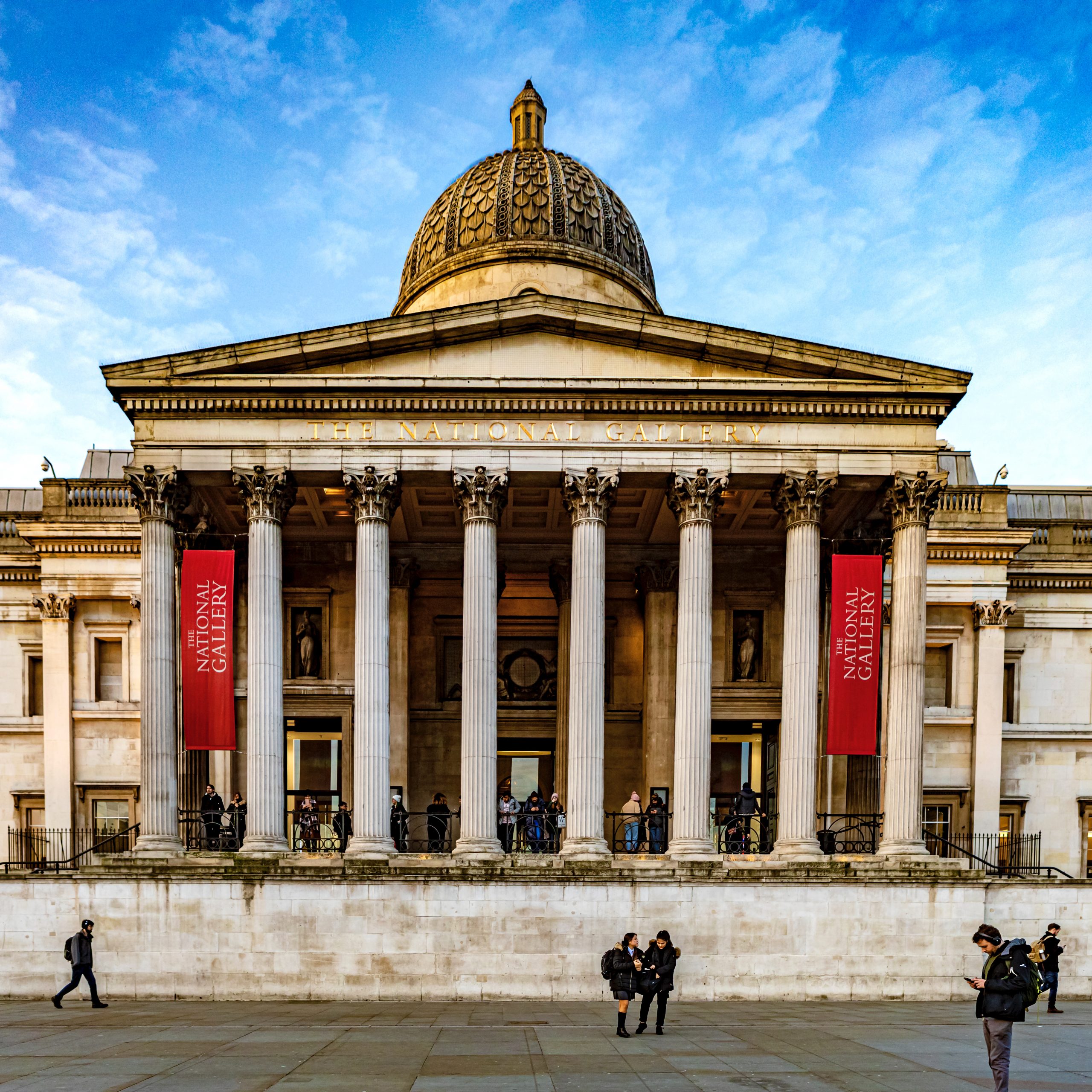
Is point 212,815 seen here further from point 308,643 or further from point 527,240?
point 527,240

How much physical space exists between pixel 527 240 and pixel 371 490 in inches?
527

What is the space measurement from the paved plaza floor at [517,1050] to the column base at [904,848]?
11.5 feet

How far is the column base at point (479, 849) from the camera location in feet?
76.9

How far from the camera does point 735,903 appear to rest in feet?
75.6

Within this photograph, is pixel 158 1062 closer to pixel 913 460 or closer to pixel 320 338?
pixel 320 338

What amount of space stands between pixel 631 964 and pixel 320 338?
1626 cm

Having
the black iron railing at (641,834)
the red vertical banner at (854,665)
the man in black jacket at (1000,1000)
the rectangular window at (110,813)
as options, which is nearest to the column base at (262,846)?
the black iron railing at (641,834)

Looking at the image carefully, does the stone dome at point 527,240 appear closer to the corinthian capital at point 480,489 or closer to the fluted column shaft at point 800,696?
the corinthian capital at point 480,489

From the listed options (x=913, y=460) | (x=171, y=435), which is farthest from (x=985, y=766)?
(x=171, y=435)

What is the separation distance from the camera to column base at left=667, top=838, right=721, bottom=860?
23438 millimetres

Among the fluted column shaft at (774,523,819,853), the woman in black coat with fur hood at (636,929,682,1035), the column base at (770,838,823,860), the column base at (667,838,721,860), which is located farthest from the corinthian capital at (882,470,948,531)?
the woman in black coat with fur hood at (636,929,682,1035)

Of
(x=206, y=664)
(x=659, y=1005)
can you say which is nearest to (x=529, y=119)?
(x=206, y=664)

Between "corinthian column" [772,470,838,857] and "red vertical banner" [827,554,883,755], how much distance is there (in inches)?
18.1

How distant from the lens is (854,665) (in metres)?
24.7
